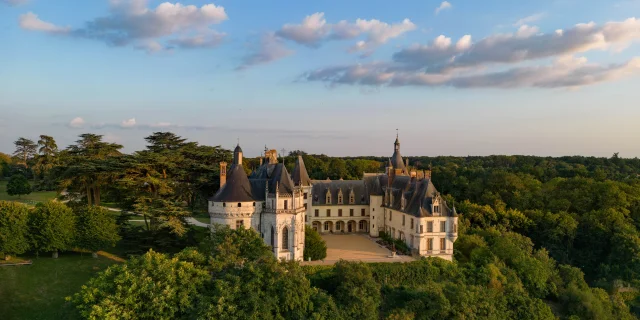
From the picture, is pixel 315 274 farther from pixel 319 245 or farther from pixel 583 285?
pixel 583 285

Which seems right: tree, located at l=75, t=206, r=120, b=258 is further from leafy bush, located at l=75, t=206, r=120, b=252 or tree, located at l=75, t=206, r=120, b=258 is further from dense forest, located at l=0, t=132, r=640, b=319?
dense forest, located at l=0, t=132, r=640, b=319

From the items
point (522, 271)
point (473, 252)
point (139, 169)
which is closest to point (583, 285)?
point (522, 271)

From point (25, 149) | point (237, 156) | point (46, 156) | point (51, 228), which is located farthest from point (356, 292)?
point (25, 149)

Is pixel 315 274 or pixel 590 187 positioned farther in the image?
pixel 590 187

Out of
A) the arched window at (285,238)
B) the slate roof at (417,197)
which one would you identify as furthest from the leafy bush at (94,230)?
the slate roof at (417,197)

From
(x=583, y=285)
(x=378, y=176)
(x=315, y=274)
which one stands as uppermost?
(x=378, y=176)

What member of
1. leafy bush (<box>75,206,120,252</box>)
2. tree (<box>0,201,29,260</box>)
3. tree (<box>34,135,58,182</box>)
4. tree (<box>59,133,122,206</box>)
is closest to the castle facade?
leafy bush (<box>75,206,120,252</box>)

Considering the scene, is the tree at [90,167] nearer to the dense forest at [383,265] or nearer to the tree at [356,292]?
the dense forest at [383,265]
